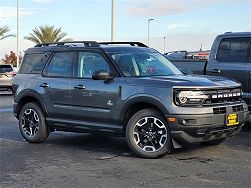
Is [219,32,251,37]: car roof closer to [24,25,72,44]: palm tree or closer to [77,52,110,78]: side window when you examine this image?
[77,52,110,78]: side window

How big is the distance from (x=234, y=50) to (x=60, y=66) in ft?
11.8

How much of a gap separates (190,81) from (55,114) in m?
2.62

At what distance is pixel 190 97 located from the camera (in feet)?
22.2

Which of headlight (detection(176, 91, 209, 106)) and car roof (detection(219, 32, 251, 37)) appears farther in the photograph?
car roof (detection(219, 32, 251, 37))

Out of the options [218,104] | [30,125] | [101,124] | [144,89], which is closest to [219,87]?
[218,104]

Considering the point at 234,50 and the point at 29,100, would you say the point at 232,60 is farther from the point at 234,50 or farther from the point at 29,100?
the point at 29,100

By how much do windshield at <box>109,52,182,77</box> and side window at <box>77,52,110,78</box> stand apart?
0.72 feet

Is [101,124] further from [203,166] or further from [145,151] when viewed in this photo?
[203,166]

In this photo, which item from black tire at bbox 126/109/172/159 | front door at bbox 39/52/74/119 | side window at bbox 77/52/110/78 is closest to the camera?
black tire at bbox 126/109/172/159

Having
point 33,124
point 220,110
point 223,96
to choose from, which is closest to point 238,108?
point 223,96

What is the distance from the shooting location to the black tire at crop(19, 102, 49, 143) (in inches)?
338

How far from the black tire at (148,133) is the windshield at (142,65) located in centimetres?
78

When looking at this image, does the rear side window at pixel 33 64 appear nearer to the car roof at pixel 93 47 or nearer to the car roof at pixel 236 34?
the car roof at pixel 93 47

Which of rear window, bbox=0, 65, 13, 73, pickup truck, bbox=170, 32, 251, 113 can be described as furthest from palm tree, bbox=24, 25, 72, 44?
pickup truck, bbox=170, 32, 251, 113
